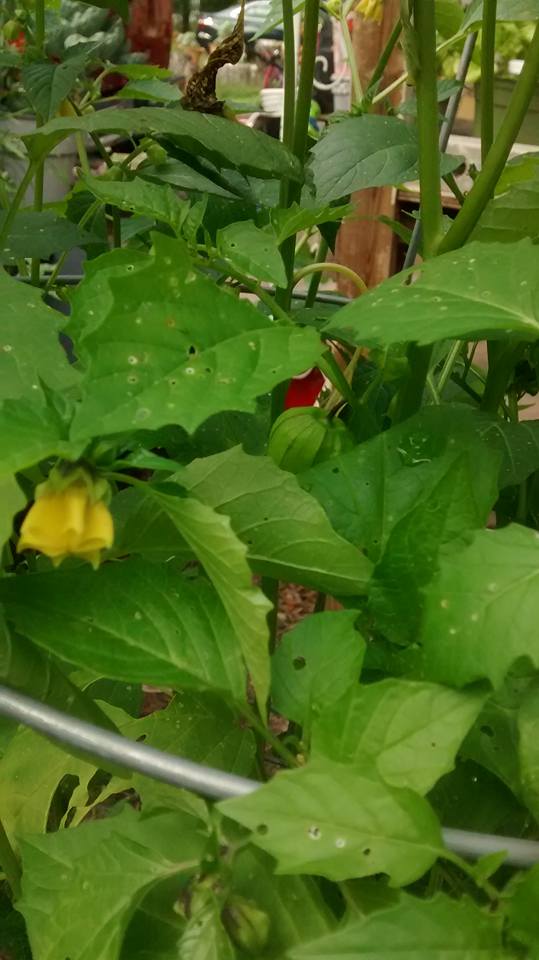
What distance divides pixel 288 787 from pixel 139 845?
70 millimetres

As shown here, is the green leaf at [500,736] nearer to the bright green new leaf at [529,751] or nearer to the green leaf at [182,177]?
the bright green new leaf at [529,751]

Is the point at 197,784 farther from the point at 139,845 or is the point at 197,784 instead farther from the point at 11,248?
the point at 11,248

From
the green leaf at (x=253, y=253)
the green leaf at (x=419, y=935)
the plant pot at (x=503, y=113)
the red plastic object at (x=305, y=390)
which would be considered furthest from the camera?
the plant pot at (x=503, y=113)

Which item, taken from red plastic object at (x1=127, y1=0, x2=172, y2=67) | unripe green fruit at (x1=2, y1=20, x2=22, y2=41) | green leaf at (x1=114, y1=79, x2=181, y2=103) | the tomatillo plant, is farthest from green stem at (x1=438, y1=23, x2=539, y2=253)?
red plastic object at (x1=127, y1=0, x2=172, y2=67)

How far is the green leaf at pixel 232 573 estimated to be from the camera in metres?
0.23

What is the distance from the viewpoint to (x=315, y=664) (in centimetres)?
27

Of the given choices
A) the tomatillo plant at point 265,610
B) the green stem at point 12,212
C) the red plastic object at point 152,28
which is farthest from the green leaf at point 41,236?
the red plastic object at point 152,28

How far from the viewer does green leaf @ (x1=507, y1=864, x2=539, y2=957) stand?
21 centimetres

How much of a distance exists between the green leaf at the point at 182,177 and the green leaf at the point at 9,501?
0.82 ft

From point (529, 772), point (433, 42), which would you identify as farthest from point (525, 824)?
point (433, 42)

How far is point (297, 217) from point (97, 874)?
227mm

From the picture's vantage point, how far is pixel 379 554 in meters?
0.31

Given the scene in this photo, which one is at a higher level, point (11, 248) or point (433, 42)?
point (433, 42)

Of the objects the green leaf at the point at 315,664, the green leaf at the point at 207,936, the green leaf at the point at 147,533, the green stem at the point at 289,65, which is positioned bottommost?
the green leaf at the point at 207,936
